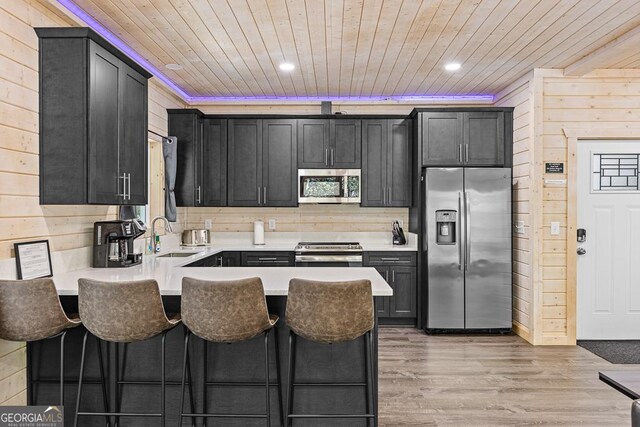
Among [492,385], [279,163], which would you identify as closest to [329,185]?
[279,163]

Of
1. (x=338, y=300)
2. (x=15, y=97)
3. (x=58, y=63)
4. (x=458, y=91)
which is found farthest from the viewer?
(x=458, y=91)

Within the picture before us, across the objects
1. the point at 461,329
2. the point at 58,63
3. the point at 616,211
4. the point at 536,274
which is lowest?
the point at 461,329

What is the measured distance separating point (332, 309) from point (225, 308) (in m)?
0.54

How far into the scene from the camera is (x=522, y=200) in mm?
4770

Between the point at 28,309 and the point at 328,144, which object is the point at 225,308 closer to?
the point at 28,309

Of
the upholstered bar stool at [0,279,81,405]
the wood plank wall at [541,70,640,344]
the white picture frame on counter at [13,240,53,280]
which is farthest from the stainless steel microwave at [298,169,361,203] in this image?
the upholstered bar stool at [0,279,81,405]

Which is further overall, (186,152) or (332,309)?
(186,152)

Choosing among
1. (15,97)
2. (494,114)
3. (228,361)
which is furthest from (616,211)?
(15,97)

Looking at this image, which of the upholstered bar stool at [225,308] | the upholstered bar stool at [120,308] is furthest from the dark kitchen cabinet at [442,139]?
the upholstered bar stool at [120,308]

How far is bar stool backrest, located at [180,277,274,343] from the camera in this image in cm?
228

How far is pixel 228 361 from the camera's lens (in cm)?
268

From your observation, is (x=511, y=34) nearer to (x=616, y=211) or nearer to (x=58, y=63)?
(x=616, y=211)

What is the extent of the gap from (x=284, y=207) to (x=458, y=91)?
2.51m

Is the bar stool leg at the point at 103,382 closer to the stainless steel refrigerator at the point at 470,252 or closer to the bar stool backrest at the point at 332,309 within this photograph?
the bar stool backrest at the point at 332,309
